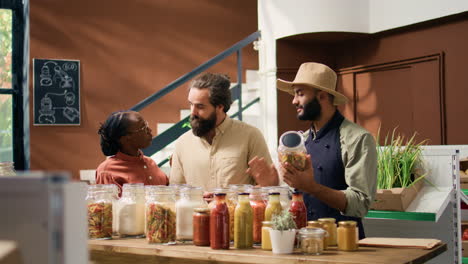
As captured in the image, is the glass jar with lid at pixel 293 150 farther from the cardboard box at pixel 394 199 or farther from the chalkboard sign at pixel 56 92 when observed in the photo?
the chalkboard sign at pixel 56 92

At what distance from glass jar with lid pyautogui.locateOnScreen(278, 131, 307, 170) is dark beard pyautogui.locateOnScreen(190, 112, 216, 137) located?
904mm

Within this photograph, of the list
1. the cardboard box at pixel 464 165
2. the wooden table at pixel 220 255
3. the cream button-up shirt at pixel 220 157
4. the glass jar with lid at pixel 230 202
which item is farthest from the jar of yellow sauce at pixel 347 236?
the cardboard box at pixel 464 165

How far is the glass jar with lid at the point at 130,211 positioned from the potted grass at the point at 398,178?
1.65 metres

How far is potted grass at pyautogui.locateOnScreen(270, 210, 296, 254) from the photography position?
191cm

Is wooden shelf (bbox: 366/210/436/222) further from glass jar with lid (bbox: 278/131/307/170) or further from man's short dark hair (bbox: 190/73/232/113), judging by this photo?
glass jar with lid (bbox: 278/131/307/170)

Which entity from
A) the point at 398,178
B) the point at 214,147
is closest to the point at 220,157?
the point at 214,147

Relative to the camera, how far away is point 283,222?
6.33 feet

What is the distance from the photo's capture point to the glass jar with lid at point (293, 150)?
2.16 meters

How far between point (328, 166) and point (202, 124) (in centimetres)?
75

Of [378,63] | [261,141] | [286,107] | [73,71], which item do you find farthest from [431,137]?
[73,71]

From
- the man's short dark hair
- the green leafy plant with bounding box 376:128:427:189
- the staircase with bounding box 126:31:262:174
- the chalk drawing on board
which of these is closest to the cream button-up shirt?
the man's short dark hair

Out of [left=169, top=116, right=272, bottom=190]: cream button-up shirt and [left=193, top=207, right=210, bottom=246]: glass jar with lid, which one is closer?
[left=193, top=207, right=210, bottom=246]: glass jar with lid

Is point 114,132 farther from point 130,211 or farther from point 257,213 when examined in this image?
point 257,213

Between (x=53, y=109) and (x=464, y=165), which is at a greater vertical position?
(x=53, y=109)
